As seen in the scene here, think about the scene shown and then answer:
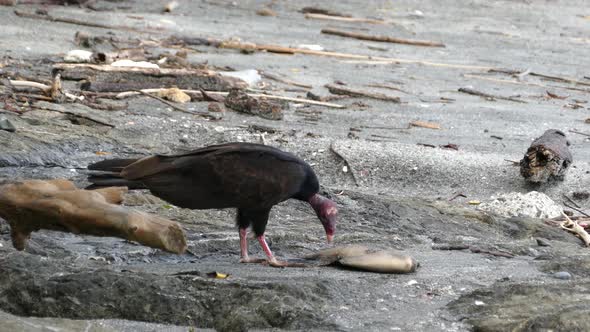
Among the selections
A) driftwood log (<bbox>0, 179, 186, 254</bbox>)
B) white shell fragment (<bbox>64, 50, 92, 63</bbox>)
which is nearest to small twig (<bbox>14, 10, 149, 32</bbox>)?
white shell fragment (<bbox>64, 50, 92, 63</bbox>)

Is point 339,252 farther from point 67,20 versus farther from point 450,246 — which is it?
point 67,20

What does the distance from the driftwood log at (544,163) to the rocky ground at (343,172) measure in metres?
0.11

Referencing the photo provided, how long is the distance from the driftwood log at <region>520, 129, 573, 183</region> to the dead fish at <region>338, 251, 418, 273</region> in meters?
2.61

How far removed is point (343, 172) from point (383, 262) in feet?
7.93


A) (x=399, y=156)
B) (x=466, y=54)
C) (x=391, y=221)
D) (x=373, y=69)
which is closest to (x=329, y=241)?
(x=391, y=221)

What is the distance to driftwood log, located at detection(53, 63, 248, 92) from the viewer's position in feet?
26.6

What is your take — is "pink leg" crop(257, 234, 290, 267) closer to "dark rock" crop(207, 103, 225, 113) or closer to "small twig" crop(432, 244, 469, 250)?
"small twig" crop(432, 244, 469, 250)

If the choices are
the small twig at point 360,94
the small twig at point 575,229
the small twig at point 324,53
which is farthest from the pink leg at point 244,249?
the small twig at point 324,53

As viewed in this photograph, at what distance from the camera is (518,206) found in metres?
6.19

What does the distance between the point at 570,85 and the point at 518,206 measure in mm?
4747

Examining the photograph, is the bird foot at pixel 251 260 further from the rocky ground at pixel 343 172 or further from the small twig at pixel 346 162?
the small twig at pixel 346 162

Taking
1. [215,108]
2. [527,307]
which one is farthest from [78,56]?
[527,307]

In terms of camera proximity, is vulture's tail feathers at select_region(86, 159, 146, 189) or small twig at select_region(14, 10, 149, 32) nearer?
vulture's tail feathers at select_region(86, 159, 146, 189)

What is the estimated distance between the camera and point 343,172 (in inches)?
267
